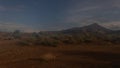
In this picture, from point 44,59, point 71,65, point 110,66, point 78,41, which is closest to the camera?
point 110,66

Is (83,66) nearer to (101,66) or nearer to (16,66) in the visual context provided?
(101,66)

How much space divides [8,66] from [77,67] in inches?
177

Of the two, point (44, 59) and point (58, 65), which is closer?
point (58, 65)

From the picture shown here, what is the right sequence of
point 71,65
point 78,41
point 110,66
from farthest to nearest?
point 78,41, point 71,65, point 110,66

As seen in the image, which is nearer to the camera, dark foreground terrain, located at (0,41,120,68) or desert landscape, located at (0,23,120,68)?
dark foreground terrain, located at (0,41,120,68)

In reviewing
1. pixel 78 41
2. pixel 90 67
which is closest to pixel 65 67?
pixel 90 67

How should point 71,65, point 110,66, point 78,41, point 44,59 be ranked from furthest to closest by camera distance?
point 78,41 < point 44,59 < point 71,65 < point 110,66

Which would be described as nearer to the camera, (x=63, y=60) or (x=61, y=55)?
(x=63, y=60)

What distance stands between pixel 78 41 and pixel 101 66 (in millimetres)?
19378

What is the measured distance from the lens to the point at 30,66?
12656 millimetres

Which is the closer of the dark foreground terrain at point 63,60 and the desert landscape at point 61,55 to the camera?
the dark foreground terrain at point 63,60

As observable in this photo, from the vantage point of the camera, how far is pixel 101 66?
38.8 feet

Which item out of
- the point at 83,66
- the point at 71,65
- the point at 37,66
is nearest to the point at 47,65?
the point at 37,66

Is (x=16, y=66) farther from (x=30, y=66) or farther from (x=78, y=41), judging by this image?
(x=78, y=41)
